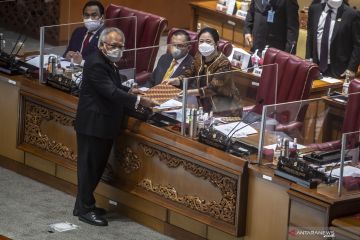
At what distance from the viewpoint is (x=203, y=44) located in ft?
24.9

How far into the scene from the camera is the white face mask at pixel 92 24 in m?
8.32

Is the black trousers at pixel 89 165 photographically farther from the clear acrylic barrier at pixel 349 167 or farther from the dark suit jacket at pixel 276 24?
the dark suit jacket at pixel 276 24

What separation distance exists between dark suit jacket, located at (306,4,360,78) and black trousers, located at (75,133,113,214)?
2.80 m

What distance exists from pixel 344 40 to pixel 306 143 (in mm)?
2684

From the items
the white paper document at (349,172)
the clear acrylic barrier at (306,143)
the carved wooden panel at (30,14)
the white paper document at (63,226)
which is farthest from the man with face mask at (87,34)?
the carved wooden panel at (30,14)

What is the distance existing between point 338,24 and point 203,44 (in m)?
2.10

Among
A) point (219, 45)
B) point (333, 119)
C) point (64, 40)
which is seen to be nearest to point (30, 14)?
point (64, 40)

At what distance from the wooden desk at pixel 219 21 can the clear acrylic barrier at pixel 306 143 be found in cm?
408

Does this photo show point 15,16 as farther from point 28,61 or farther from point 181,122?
point 181,122

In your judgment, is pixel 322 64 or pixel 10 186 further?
pixel 322 64

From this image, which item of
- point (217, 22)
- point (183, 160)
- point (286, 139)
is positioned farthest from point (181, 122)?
point (217, 22)

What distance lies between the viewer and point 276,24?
9922 millimetres

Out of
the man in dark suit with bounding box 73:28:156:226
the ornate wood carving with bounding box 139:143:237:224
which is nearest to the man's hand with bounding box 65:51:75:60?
the man in dark suit with bounding box 73:28:156:226

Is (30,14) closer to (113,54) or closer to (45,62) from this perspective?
(45,62)
